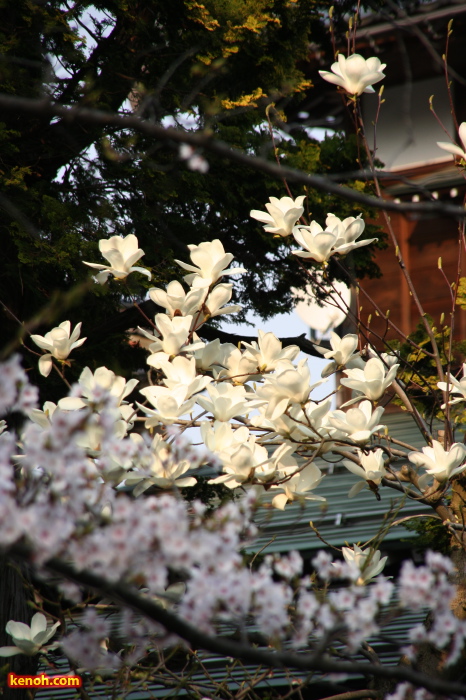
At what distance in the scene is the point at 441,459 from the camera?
2.22 meters

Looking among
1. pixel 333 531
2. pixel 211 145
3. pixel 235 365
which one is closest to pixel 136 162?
pixel 235 365

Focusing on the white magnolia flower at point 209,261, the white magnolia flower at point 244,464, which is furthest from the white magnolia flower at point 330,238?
the white magnolia flower at point 244,464

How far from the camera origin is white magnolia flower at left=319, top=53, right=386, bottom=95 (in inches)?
107

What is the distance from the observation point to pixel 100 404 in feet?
3.78

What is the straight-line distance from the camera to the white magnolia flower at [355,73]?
2.71m

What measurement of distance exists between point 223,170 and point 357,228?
2.51m

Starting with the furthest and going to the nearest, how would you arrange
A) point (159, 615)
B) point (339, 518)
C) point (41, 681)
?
point (339, 518), point (41, 681), point (159, 615)

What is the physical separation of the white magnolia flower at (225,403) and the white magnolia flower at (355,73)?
1198 mm

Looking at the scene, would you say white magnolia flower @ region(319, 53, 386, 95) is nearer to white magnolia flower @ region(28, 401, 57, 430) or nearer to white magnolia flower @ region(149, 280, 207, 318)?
white magnolia flower @ region(149, 280, 207, 318)

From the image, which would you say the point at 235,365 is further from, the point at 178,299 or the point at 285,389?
the point at 285,389

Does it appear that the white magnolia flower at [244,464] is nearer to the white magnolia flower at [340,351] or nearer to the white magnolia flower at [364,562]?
the white magnolia flower at [364,562]

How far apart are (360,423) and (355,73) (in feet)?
4.23

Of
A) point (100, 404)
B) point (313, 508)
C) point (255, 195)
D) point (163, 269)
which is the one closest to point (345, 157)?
point (255, 195)

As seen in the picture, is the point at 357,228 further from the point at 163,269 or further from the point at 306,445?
the point at 163,269
